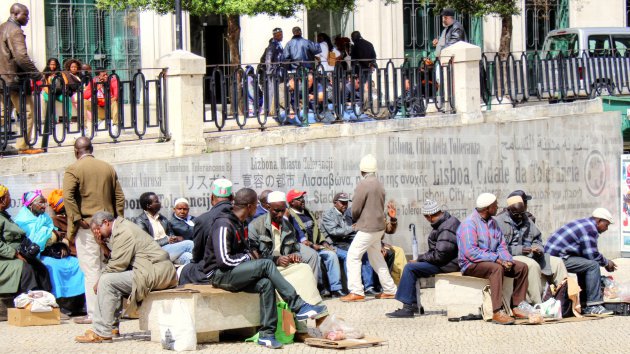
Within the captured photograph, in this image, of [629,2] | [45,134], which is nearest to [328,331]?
[45,134]

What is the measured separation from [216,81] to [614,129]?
7.39 metres

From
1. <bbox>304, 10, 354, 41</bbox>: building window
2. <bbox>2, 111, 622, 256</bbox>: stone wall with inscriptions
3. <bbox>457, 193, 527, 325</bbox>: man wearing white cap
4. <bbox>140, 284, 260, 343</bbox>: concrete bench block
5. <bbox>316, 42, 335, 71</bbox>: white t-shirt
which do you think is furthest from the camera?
<bbox>304, 10, 354, 41</bbox>: building window

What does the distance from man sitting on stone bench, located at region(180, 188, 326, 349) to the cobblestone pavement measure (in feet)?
0.98

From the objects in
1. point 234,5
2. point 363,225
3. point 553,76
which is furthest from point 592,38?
point 363,225

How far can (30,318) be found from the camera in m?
12.4

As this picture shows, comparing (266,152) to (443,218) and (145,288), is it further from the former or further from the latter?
(145,288)

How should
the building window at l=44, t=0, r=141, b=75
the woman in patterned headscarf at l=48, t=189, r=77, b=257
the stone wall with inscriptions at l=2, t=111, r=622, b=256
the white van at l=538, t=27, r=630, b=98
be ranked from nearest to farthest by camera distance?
the woman in patterned headscarf at l=48, t=189, r=77, b=257 → the stone wall with inscriptions at l=2, t=111, r=622, b=256 → the white van at l=538, t=27, r=630, b=98 → the building window at l=44, t=0, r=141, b=75

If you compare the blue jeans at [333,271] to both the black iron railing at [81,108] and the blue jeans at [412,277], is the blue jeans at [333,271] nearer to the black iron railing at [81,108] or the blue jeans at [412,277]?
the blue jeans at [412,277]

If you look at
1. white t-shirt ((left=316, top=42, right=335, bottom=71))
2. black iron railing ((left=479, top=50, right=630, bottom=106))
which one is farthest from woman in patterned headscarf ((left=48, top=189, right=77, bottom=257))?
white t-shirt ((left=316, top=42, right=335, bottom=71))

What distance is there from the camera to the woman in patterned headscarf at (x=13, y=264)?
12.7 m

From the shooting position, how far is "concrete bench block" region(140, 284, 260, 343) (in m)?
10.9

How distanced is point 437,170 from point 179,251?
4921mm

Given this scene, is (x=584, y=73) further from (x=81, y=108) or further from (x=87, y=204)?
(x=87, y=204)

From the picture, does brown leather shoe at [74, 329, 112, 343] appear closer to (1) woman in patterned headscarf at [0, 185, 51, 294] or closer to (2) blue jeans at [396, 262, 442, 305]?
(1) woman in patterned headscarf at [0, 185, 51, 294]
